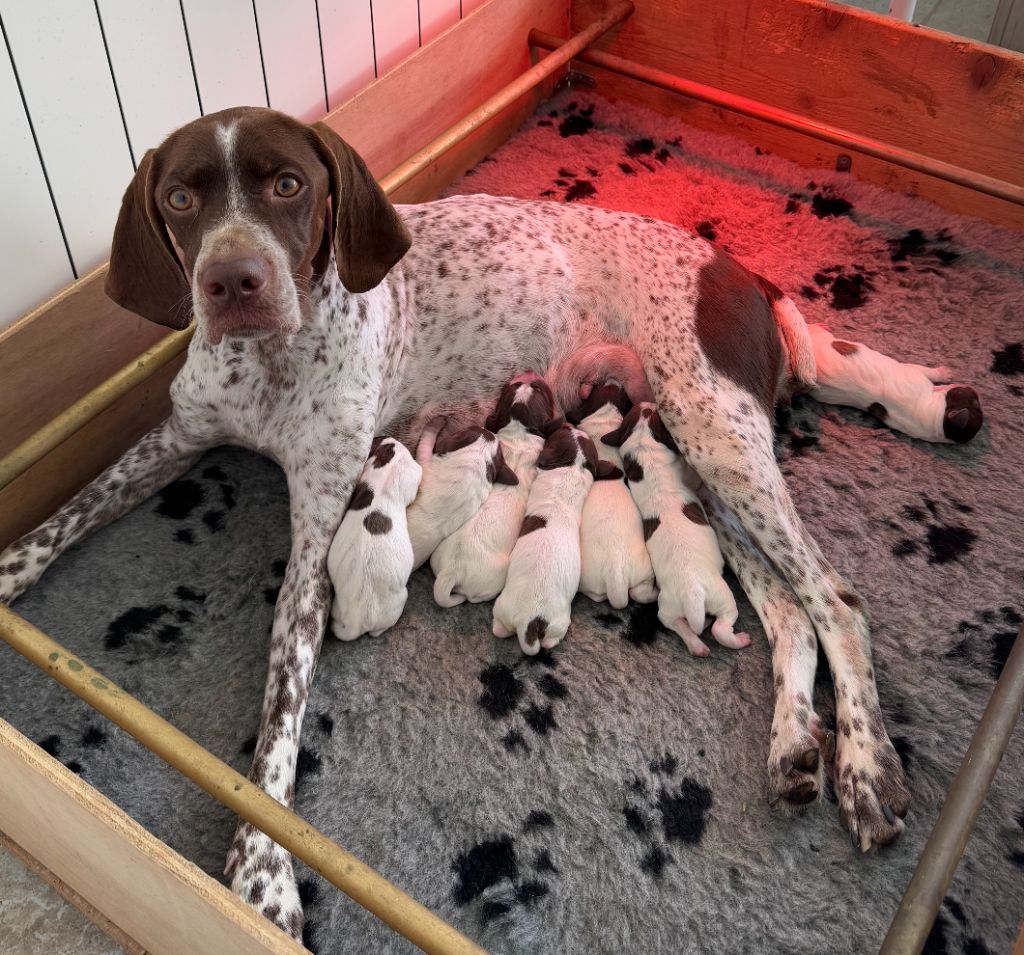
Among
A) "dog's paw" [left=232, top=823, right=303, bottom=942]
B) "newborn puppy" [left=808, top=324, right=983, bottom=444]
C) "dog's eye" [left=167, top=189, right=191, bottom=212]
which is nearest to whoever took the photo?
"dog's paw" [left=232, top=823, right=303, bottom=942]

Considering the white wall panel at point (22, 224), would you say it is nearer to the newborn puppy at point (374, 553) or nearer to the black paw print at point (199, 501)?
the black paw print at point (199, 501)

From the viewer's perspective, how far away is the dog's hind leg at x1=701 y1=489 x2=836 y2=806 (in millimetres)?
2500

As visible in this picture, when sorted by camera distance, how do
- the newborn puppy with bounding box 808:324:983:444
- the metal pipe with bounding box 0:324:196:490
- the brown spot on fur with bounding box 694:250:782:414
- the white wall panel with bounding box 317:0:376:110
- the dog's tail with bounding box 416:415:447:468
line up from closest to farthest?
the metal pipe with bounding box 0:324:196:490 → the dog's tail with bounding box 416:415:447:468 → the brown spot on fur with bounding box 694:250:782:414 → the newborn puppy with bounding box 808:324:983:444 → the white wall panel with bounding box 317:0:376:110

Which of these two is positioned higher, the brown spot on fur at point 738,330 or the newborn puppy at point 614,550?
the brown spot on fur at point 738,330

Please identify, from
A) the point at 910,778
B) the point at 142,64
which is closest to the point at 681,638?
the point at 910,778

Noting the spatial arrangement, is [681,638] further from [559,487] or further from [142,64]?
[142,64]

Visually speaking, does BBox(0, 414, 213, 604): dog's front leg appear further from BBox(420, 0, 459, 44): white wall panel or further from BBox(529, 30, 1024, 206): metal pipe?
BBox(529, 30, 1024, 206): metal pipe

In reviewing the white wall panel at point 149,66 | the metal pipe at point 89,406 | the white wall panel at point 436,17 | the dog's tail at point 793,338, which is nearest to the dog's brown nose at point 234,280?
the metal pipe at point 89,406

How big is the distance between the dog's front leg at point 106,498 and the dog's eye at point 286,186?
0.82m

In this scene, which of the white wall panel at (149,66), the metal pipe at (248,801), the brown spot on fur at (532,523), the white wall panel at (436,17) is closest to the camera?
the metal pipe at (248,801)

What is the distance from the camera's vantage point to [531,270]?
10.3 ft

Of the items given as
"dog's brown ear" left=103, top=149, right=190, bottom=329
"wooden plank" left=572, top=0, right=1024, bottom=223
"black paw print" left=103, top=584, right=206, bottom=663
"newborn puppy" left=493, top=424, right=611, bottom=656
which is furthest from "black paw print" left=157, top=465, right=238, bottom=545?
"wooden plank" left=572, top=0, right=1024, bottom=223

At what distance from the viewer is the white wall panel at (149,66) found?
2.82 meters

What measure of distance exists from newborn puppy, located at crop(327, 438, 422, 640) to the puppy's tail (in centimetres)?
9
